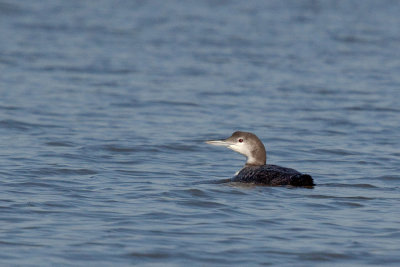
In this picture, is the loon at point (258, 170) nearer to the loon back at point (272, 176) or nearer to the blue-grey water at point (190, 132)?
the loon back at point (272, 176)

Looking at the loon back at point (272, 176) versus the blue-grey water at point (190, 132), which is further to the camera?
the loon back at point (272, 176)

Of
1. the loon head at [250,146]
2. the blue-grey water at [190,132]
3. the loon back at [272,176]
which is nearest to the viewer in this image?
the blue-grey water at [190,132]

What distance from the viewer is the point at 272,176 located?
31.0ft

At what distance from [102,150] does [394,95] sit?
7.18 metres

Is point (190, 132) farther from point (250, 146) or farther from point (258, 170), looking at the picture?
point (258, 170)

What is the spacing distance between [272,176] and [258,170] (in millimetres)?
279

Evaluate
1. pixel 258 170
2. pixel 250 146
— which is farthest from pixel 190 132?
pixel 258 170

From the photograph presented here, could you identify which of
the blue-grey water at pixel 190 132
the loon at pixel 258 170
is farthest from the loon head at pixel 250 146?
the blue-grey water at pixel 190 132

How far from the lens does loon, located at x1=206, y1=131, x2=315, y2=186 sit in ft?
30.4

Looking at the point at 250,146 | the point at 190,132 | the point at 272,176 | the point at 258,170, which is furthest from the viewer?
the point at 190,132

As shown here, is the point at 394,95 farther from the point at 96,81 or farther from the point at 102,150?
the point at 102,150

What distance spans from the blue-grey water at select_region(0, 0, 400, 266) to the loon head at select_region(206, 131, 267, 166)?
0.46 m

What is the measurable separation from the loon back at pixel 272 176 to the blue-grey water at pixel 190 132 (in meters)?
0.12

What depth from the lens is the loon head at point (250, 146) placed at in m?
10.5
